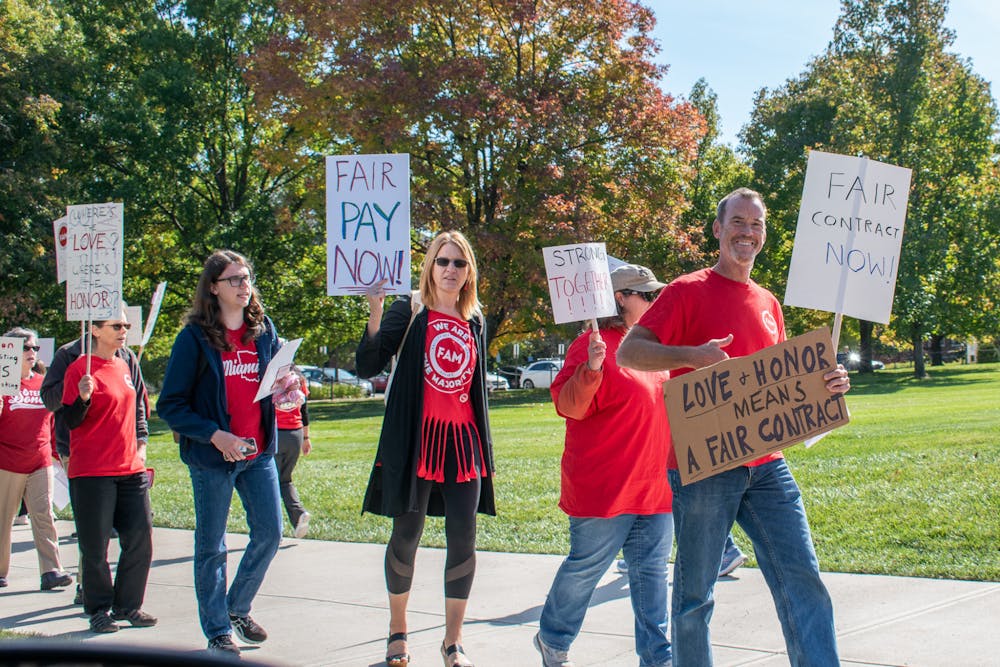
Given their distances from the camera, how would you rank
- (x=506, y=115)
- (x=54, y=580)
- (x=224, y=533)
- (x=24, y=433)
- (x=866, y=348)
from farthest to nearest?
(x=866, y=348), (x=506, y=115), (x=24, y=433), (x=54, y=580), (x=224, y=533)

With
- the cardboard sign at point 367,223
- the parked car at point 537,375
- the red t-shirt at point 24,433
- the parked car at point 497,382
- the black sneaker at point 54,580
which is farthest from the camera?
the parked car at point 497,382

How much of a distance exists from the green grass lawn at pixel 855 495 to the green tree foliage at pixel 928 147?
68.1 feet

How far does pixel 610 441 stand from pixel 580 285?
2.39 feet

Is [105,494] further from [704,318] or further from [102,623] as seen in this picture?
[704,318]

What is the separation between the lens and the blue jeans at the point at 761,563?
3.78 metres

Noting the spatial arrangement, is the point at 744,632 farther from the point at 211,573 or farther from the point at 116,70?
the point at 116,70

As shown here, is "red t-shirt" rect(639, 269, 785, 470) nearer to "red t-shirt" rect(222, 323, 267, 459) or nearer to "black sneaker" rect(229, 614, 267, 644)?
"red t-shirt" rect(222, 323, 267, 459)

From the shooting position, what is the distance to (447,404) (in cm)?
510

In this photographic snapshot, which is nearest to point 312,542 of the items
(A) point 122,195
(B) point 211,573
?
(B) point 211,573

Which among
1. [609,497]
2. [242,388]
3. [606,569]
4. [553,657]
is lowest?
[553,657]

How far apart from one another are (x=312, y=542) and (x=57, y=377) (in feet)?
9.78

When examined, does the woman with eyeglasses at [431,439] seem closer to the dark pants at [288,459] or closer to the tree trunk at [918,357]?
the dark pants at [288,459]

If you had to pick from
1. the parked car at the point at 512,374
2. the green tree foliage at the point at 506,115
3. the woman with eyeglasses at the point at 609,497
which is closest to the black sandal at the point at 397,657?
the woman with eyeglasses at the point at 609,497

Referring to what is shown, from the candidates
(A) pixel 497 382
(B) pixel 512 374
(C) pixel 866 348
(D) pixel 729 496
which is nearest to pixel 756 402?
(D) pixel 729 496
